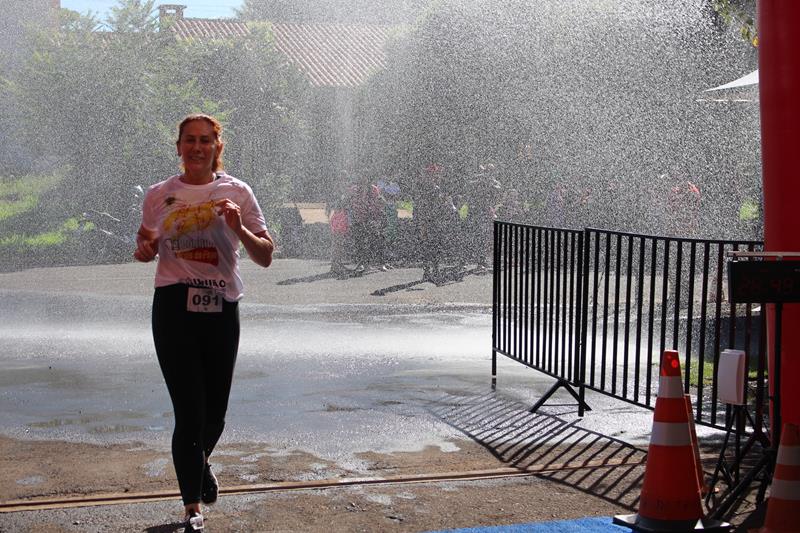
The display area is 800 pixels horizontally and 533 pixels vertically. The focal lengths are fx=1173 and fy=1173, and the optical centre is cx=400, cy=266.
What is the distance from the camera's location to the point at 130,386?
28.1ft

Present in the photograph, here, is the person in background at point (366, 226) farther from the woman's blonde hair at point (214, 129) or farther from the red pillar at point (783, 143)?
the woman's blonde hair at point (214, 129)

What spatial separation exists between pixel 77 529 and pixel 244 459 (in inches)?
54.9

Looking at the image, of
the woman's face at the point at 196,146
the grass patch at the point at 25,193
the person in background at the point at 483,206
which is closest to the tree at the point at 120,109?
the grass patch at the point at 25,193

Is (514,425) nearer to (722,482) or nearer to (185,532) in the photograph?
(722,482)

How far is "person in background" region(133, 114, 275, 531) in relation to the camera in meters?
4.87

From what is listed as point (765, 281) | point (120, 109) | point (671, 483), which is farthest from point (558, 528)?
point (120, 109)

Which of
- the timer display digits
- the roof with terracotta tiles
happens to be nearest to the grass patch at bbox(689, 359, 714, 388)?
A: the timer display digits

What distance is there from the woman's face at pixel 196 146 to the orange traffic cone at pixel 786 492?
263 cm

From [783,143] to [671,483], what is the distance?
192 cm

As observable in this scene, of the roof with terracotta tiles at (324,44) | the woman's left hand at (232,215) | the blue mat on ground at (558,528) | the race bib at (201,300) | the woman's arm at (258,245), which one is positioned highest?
the roof with terracotta tiles at (324,44)

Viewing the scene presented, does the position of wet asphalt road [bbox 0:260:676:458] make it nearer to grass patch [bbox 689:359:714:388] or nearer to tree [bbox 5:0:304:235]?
grass patch [bbox 689:359:714:388]

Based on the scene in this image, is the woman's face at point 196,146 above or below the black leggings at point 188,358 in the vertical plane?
above

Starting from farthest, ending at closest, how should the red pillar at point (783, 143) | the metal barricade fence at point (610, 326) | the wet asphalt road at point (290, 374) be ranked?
the wet asphalt road at point (290, 374) < the metal barricade fence at point (610, 326) < the red pillar at point (783, 143)

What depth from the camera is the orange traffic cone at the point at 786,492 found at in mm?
4430
